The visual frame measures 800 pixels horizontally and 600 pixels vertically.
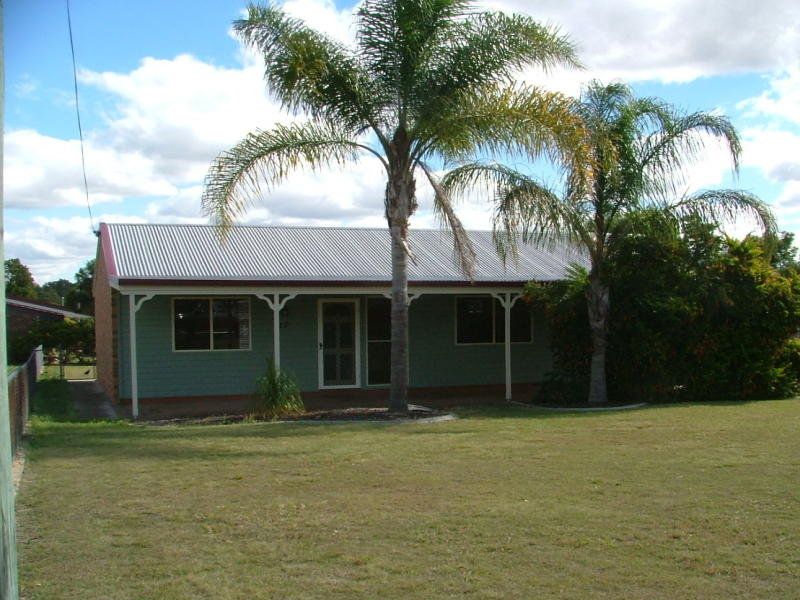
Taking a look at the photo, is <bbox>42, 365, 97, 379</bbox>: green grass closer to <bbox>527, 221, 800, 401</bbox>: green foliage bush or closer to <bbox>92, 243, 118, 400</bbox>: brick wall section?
<bbox>92, 243, 118, 400</bbox>: brick wall section

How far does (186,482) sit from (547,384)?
9.99 metres

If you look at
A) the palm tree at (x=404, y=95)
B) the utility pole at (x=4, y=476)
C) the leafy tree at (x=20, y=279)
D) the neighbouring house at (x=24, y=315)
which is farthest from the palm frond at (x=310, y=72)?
the leafy tree at (x=20, y=279)

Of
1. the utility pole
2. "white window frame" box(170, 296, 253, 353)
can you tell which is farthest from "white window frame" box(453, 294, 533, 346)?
the utility pole

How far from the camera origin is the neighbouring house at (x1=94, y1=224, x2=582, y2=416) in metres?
16.5

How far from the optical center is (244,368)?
17.8 metres

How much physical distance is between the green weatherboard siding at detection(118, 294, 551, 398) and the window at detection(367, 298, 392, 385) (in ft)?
0.57

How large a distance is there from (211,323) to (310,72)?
6455 millimetres

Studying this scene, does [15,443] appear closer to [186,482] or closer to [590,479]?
[186,482]

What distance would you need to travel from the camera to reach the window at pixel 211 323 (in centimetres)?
1738

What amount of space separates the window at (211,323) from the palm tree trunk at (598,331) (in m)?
7.01

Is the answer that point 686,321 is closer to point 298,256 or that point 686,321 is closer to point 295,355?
point 295,355

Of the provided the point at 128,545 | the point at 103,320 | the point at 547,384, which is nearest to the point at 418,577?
the point at 128,545

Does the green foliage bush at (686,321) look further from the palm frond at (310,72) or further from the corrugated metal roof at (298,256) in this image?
the palm frond at (310,72)

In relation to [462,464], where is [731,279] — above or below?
above
